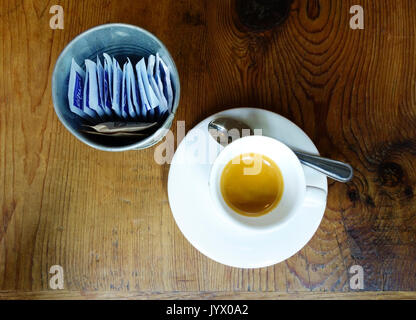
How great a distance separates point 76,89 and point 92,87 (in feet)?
0.08

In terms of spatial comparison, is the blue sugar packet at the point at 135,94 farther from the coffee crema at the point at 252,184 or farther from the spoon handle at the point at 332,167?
the spoon handle at the point at 332,167

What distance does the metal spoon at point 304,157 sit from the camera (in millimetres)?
533

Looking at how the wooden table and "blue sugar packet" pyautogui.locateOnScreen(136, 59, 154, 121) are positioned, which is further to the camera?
the wooden table

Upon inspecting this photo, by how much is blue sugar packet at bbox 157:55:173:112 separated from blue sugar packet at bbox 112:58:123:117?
6 centimetres

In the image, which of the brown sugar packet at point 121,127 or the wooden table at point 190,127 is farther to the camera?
the wooden table at point 190,127

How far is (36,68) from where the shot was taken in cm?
61

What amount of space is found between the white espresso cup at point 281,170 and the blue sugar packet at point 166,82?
0.11 m

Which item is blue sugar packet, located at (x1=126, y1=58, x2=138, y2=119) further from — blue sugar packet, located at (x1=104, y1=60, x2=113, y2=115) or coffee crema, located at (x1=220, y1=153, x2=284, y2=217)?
coffee crema, located at (x1=220, y1=153, x2=284, y2=217)

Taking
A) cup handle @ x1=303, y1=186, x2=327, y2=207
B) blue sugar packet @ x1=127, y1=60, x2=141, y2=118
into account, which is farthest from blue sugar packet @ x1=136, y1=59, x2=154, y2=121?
cup handle @ x1=303, y1=186, x2=327, y2=207

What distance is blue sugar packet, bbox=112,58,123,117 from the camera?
0.47 m

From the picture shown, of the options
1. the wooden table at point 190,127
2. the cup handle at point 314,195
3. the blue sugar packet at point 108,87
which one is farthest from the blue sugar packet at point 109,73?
the cup handle at point 314,195

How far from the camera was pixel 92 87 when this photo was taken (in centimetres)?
47
